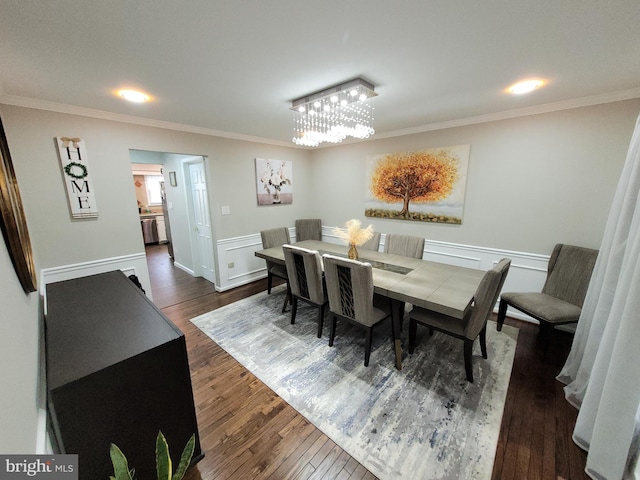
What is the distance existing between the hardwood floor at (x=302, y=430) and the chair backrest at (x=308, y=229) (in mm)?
2367

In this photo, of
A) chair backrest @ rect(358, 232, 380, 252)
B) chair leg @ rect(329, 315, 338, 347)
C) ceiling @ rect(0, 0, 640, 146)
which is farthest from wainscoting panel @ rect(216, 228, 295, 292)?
chair leg @ rect(329, 315, 338, 347)

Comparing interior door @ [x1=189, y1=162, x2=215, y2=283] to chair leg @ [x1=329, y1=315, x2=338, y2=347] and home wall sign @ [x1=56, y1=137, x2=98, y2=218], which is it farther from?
chair leg @ [x1=329, y1=315, x2=338, y2=347]

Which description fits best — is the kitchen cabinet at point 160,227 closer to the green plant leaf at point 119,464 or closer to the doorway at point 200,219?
the doorway at point 200,219

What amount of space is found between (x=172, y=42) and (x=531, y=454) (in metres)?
3.05

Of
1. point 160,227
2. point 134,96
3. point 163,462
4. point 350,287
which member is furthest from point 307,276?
point 160,227

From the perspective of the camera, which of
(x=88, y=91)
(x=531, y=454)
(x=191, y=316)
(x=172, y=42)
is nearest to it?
(x=172, y=42)

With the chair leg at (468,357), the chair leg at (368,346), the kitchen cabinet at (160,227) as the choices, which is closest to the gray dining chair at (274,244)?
the chair leg at (368,346)

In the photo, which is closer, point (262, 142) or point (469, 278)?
point (469, 278)

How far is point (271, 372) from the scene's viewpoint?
2.08 m

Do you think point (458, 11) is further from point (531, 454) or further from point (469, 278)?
point (531, 454)

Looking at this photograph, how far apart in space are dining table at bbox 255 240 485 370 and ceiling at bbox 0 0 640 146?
62.0 inches

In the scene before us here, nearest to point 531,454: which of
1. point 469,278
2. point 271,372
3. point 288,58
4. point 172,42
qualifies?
point 469,278

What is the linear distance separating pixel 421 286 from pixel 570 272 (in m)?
1.59

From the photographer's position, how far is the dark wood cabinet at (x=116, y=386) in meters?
0.97
